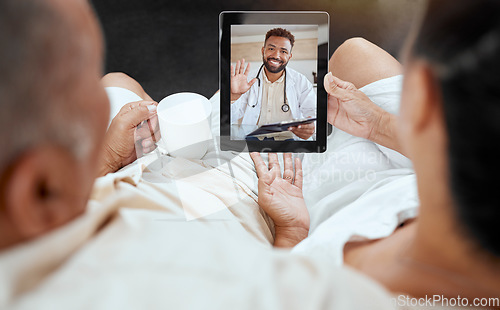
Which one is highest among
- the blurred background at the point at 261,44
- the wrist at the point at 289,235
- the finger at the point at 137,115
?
the blurred background at the point at 261,44

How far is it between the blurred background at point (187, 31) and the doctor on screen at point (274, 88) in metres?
0.41

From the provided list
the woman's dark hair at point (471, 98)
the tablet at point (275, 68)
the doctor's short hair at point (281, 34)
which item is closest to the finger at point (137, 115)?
the tablet at point (275, 68)

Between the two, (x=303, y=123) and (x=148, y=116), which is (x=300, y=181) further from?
(x=148, y=116)

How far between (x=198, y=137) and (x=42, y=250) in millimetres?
498

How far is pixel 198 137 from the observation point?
0.80 m

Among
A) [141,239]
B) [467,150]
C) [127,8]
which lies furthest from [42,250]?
[127,8]

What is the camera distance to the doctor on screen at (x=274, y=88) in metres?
0.75

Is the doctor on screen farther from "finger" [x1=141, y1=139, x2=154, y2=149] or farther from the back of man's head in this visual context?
the back of man's head

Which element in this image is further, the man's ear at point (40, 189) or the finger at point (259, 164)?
the finger at point (259, 164)

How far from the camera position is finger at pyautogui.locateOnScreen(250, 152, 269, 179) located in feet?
2.53

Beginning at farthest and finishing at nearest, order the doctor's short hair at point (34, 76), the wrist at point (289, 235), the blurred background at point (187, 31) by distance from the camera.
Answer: the blurred background at point (187, 31), the wrist at point (289, 235), the doctor's short hair at point (34, 76)

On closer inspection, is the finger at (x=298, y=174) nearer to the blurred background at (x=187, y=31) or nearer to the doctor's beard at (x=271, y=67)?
the doctor's beard at (x=271, y=67)

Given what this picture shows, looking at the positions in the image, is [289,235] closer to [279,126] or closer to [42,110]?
[279,126]

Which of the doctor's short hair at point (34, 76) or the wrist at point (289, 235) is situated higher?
the doctor's short hair at point (34, 76)
